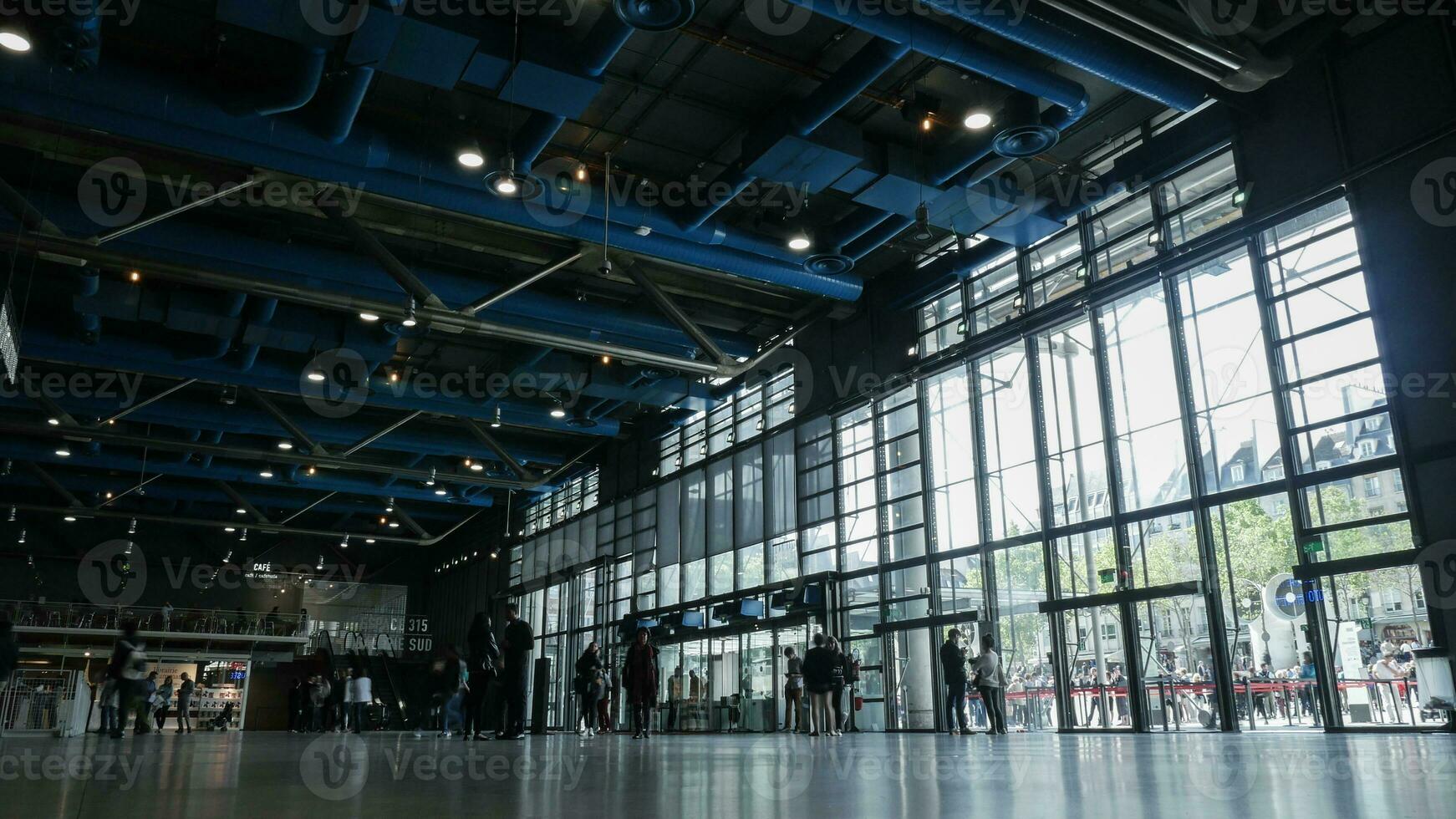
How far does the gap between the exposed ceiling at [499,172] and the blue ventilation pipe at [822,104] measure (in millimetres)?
47

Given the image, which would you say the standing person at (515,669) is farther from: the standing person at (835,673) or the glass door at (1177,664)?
the glass door at (1177,664)

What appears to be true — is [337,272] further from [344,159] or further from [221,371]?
[221,371]

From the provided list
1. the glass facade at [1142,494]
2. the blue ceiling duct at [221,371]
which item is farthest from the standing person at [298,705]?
Answer: the glass facade at [1142,494]

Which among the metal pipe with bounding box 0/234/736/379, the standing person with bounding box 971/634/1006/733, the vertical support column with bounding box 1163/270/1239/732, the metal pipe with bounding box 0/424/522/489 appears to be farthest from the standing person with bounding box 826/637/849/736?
the metal pipe with bounding box 0/424/522/489

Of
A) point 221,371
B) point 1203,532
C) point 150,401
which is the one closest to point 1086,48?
point 1203,532

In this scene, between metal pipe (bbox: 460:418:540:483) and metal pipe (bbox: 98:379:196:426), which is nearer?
metal pipe (bbox: 98:379:196:426)

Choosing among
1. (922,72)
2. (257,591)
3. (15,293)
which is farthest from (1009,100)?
(257,591)

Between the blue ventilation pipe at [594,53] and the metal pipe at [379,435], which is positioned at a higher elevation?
the blue ventilation pipe at [594,53]

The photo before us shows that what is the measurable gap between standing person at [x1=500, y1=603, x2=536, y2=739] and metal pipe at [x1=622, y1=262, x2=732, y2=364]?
22.1 ft

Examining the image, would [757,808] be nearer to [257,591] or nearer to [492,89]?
[492,89]

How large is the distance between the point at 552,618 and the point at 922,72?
2417 centimetres

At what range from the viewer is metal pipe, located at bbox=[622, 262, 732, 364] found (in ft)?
57.0

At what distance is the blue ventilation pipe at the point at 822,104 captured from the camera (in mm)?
11719

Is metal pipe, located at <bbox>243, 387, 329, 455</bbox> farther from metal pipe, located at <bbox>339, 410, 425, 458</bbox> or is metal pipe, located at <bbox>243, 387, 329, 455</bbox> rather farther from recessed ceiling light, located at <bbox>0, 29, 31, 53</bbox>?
recessed ceiling light, located at <bbox>0, 29, 31, 53</bbox>
